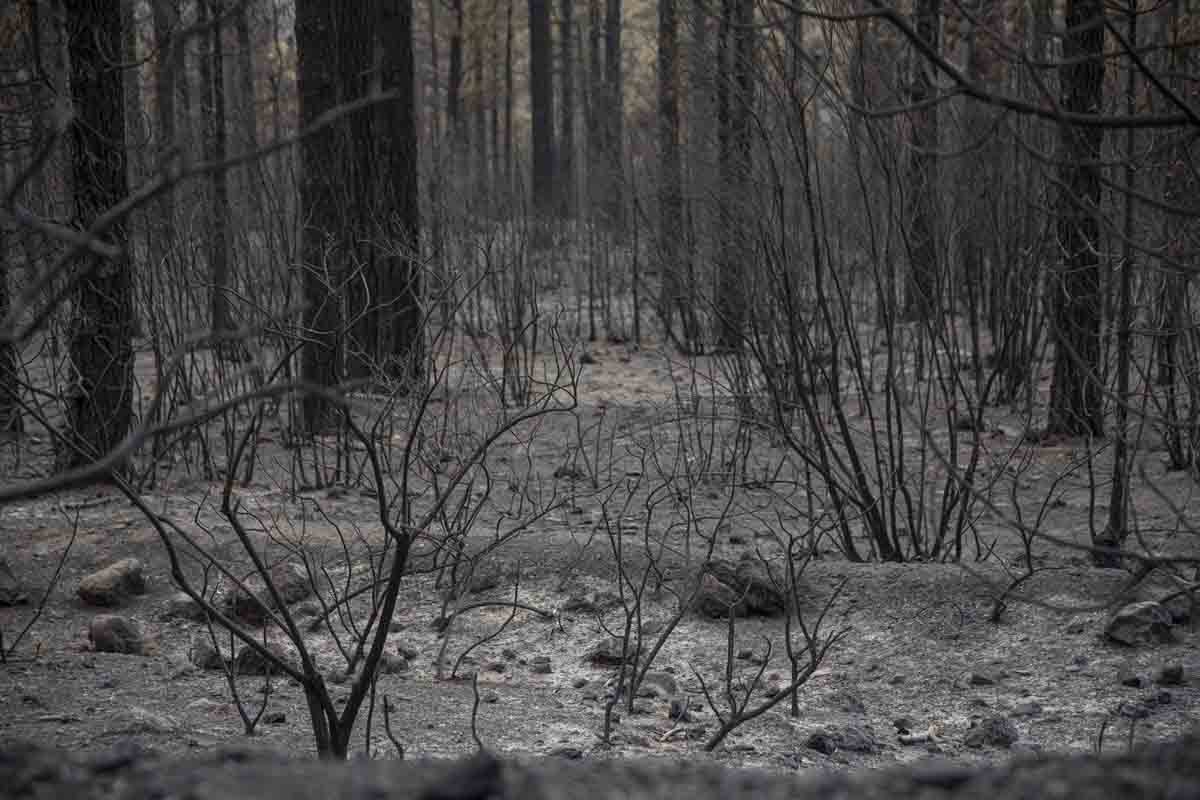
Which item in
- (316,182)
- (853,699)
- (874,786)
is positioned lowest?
(853,699)

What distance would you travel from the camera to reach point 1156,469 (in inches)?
271

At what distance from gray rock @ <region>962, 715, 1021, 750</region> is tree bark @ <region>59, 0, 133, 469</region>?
14.1 ft

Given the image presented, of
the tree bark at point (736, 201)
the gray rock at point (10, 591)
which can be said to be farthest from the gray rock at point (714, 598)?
the gray rock at point (10, 591)

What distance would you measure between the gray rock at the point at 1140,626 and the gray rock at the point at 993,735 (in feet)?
2.73

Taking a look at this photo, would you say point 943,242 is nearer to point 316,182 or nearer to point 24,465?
point 316,182

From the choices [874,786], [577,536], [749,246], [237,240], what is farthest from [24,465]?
[874,786]

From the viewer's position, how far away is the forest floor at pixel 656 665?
354 cm

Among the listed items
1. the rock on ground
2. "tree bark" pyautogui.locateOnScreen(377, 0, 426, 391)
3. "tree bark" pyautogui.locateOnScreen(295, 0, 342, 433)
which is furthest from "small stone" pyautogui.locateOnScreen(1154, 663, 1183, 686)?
"tree bark" pyautogui.locateOnScreen(377, 0, 426, 391)

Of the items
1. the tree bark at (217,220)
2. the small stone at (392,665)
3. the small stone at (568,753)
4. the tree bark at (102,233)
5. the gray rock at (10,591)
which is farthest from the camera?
the tree bark at (217,220)

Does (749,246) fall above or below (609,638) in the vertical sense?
above

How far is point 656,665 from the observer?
4.40 meters

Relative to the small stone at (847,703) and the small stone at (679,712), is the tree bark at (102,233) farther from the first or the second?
the small stone at (847,703)

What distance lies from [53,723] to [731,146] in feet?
16.5

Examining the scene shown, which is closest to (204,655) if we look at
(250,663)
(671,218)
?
(250,663)
